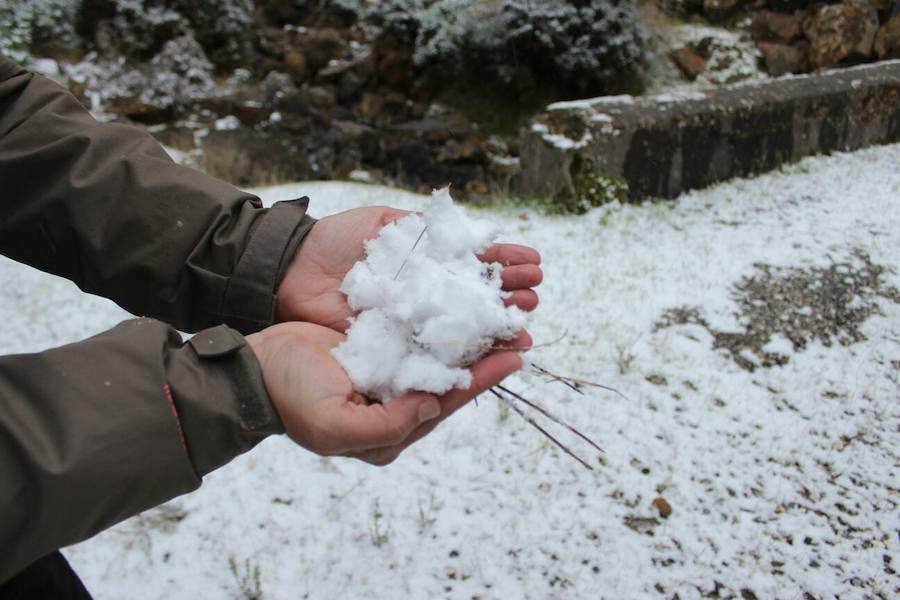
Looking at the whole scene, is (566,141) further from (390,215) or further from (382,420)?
(382,420)

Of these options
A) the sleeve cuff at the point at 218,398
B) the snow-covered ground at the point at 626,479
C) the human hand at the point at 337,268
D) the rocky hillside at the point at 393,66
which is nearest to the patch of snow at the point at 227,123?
the rocky hillside at the point at 393,66

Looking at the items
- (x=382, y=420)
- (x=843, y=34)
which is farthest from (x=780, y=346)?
(x=843, y=34)

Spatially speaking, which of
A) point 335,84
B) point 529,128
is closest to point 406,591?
point 529,128

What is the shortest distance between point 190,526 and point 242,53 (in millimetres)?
10755

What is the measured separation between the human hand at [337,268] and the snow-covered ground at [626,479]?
1.03 metres

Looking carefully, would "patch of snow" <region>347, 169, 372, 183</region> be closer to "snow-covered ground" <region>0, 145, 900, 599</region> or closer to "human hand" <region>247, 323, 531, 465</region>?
"snow-covered ground" <region>0, 145, 900, 599</region>

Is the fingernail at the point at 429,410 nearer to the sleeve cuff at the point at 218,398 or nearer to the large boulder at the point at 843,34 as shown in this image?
the sleeve cuff at the point at 218,398

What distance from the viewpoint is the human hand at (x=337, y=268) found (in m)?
1.80

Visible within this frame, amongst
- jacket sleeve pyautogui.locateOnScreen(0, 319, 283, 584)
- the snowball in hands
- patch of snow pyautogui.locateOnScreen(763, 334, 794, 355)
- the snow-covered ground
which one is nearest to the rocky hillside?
the snow-covered ground

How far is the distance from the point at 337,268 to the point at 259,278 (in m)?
0.28

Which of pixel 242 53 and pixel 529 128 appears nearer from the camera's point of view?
pixel 529 128

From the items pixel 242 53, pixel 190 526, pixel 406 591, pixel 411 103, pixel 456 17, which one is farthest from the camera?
pixel 242 53

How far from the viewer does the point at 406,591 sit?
2.28 metres

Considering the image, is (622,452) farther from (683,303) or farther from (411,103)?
(411,103)
